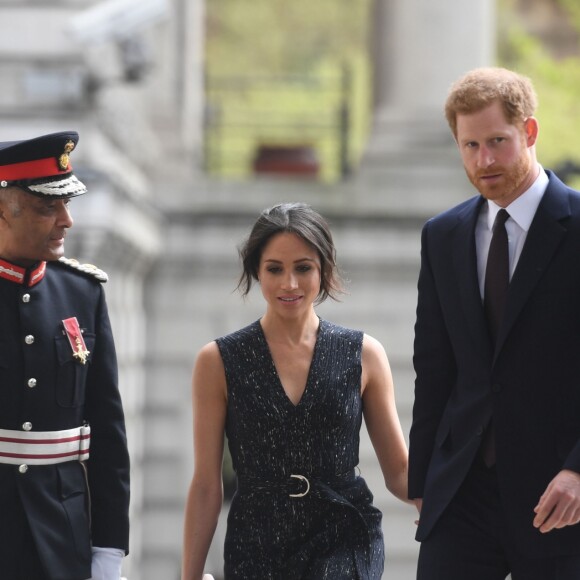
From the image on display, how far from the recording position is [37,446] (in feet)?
18.0

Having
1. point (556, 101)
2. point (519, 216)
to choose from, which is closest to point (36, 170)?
point (519, 216)

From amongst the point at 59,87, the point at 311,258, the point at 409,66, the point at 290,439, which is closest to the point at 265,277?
the point at 311,258

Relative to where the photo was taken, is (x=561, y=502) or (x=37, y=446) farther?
(x=37, y=446)

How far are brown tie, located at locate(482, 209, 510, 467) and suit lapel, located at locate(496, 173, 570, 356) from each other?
7cm

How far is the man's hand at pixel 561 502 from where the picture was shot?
521 centimetres

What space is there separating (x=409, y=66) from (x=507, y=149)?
11.0m

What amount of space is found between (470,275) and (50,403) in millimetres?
1519

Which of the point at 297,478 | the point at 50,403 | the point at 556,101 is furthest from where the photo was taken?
the point at 556,101

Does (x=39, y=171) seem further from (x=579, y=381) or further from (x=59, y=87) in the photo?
(x=59, y=87)

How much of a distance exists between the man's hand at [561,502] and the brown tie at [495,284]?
0.31m

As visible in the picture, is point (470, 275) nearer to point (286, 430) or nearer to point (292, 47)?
point (286, 430)

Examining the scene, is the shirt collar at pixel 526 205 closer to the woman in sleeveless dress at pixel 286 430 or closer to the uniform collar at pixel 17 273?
the woman in sleeveless dress at pixel 286 430

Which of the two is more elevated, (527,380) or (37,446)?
(527,380)

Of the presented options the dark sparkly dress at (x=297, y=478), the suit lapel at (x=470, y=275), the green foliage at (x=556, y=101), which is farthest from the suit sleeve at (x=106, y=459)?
the green foliage at (x=556, y=101)
